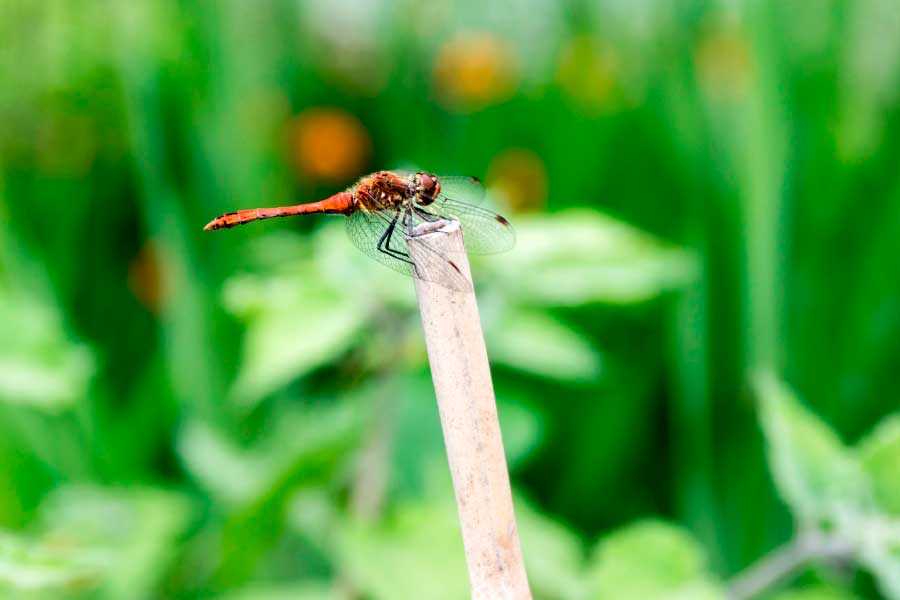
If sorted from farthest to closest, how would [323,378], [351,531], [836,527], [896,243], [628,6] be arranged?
[628,6]
[323,378]
[896,243]
[351,531]
[836,527]

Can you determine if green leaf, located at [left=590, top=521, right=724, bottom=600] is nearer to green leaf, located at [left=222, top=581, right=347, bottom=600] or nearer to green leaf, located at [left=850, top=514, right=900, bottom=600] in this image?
green leaf, located at [left=850, top=514, right=900, bottom=600]

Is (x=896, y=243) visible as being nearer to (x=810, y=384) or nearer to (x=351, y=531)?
(x=810, y=384)

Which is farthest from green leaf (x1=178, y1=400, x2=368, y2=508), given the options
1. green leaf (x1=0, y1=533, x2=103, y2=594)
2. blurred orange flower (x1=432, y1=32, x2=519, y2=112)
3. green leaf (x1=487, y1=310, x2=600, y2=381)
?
blurred orange flower (x1=432, y1=32, x2=519, y2=112)

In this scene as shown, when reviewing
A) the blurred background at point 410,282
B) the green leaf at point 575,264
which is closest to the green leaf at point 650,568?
the blurred background at point 410,282

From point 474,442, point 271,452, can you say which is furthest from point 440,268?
point 271,452

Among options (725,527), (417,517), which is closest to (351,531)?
(417,517)
